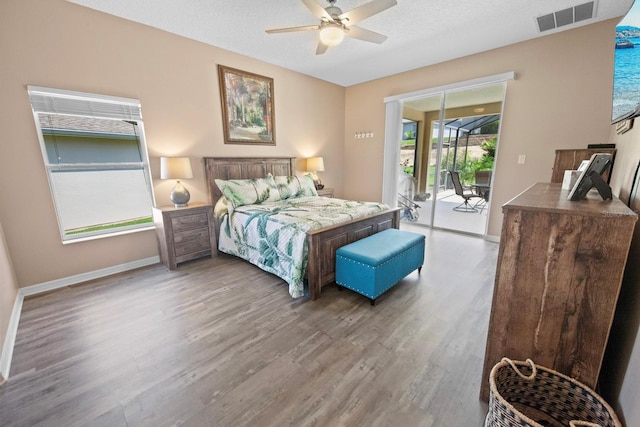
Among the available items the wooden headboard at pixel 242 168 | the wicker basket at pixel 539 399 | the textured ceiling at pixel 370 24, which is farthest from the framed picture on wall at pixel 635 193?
the wooden headboard at pixel 242 168

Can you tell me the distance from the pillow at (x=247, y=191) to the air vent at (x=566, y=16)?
367 centimetres

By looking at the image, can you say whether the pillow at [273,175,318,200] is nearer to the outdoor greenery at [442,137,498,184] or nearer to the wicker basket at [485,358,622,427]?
the outdoor greenery at [442,137,498,184]

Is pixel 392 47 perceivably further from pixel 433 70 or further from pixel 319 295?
pixel 319 295

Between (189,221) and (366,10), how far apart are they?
2.85 metres

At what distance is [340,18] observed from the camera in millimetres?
2236

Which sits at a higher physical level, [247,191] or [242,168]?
[242,168]

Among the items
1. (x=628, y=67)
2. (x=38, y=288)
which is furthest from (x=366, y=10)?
(x=38, y=288)

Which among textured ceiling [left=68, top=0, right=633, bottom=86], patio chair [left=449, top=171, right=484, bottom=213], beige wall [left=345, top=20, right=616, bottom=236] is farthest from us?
patio chair [left=449, top=171, right=484, bottom=213]

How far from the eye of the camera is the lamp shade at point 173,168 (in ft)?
9.91

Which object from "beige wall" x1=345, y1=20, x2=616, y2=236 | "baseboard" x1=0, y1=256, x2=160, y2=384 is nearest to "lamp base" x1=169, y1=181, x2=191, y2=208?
"baseboard" x1=0, y1=256, x2=160, y2=384

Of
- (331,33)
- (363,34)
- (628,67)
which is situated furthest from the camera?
(363,34)

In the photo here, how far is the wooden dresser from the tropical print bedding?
1525 millimetres

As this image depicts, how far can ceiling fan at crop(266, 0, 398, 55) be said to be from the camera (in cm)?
205

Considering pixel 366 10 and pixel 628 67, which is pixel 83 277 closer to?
pixel 366 10
